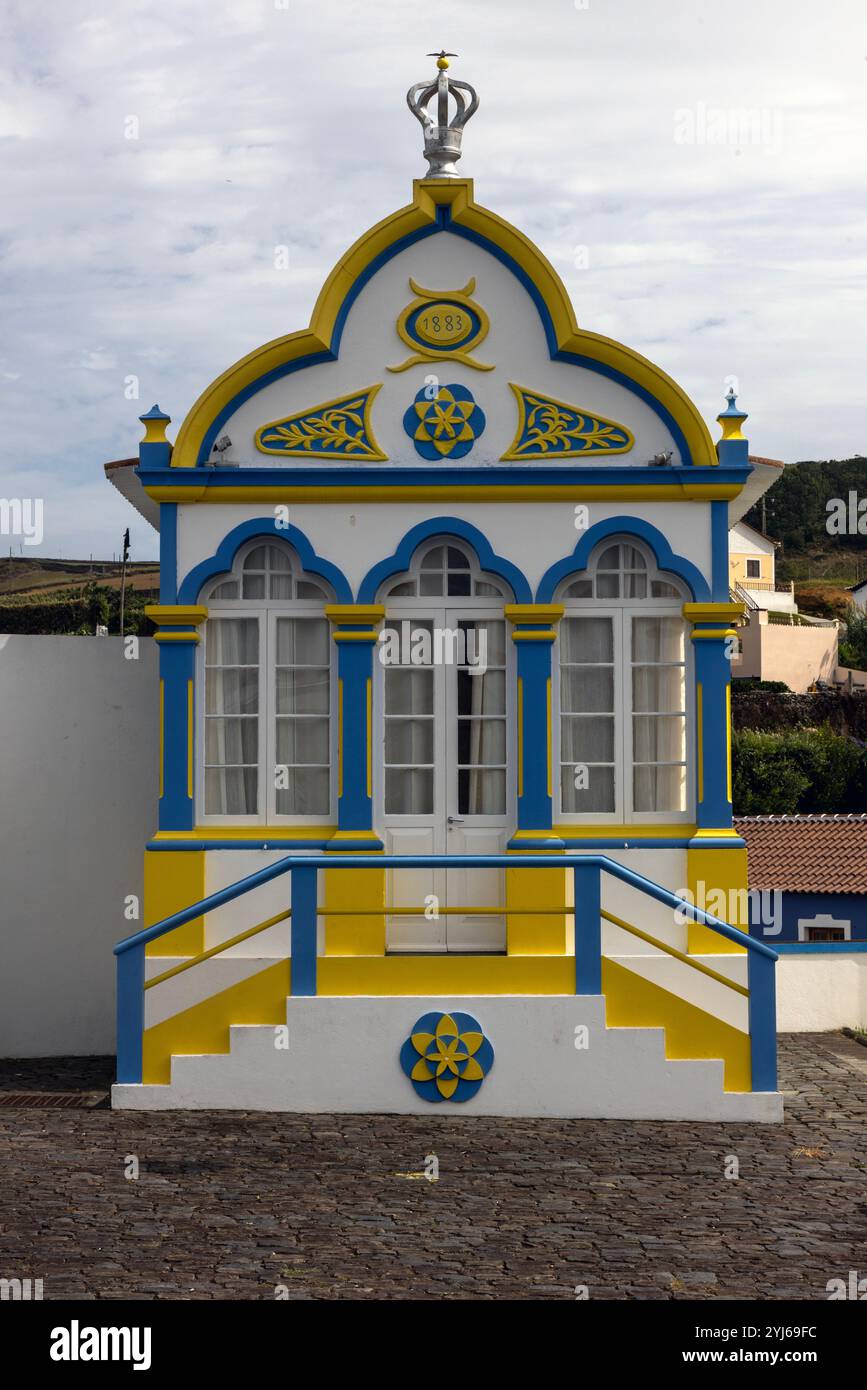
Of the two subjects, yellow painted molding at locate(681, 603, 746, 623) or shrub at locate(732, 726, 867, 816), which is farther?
shrub at locate(732, 726, 867, 816)

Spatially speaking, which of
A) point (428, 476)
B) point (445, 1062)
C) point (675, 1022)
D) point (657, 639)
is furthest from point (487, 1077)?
point (428, 476)

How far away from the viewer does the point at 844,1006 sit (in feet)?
43.8

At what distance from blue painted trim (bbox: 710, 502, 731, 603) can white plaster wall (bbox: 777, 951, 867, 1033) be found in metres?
3.82

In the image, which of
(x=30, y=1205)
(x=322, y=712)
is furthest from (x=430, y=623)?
(x=30, y=1205)

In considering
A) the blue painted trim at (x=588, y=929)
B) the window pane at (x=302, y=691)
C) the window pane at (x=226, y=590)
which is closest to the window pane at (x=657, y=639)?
the blue painted trim at (x=588, y=929)

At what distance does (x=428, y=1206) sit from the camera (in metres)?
8.04

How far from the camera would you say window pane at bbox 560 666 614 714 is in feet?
36.6

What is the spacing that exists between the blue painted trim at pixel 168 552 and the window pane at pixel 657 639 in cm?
318

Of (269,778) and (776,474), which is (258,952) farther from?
(776,474)

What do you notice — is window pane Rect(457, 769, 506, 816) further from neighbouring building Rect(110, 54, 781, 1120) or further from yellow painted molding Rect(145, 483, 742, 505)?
yellow painted molding Rect(145, 483, 742, 505)

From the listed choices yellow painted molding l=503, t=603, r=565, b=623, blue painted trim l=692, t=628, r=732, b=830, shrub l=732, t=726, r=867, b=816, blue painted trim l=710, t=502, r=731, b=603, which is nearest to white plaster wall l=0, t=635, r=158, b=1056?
yellow painted molding l=503, t=603, r=565, b=623

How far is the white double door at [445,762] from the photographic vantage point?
11008mm

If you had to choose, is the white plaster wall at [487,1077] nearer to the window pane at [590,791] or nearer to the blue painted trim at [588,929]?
the blue painted trim at [588,929]

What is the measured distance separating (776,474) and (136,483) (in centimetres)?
462
